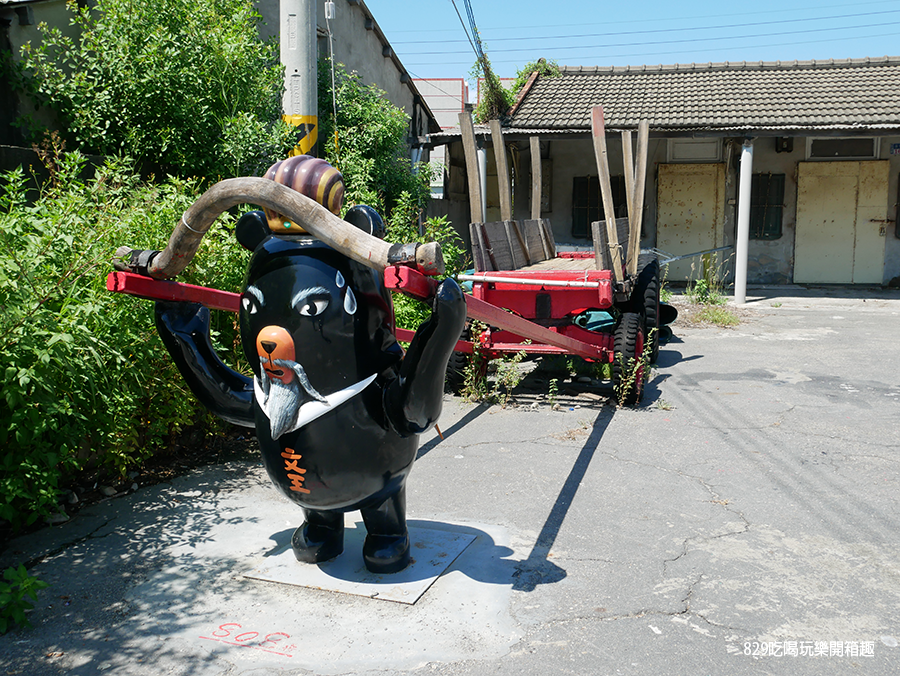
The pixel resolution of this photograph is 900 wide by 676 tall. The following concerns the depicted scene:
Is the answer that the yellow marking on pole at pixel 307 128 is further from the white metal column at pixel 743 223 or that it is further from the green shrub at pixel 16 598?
the white metal column at pixel 743 223

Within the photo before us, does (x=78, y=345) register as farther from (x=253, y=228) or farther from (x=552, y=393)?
(x=552, y=393)

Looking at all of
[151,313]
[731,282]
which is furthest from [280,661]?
[731,282]

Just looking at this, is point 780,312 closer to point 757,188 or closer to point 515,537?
point 757,188

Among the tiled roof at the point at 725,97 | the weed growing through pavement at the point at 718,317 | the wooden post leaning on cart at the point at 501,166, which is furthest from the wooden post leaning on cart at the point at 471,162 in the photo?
the tiled roof at the point at 725,97

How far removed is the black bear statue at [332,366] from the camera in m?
2.64

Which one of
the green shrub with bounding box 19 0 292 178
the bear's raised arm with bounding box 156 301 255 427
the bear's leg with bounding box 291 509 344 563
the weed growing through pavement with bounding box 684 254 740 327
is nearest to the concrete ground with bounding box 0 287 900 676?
the bear's leg with bounding box 291 509 344 563

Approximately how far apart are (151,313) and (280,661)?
199cm

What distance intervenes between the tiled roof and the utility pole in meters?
7.87

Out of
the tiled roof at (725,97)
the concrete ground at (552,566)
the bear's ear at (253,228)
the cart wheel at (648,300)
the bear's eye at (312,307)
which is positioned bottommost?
the concrete ground at (552,566)

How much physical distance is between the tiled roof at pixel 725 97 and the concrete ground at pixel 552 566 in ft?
27.2

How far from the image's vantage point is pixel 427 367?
8.50 ft

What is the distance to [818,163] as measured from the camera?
47.6 ft

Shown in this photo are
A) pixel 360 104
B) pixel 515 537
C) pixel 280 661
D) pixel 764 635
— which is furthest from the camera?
pixel 360 104

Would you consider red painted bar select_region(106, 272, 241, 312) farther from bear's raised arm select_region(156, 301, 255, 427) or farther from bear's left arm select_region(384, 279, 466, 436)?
bear's left arm select_region(384, 279, 466, 436)
